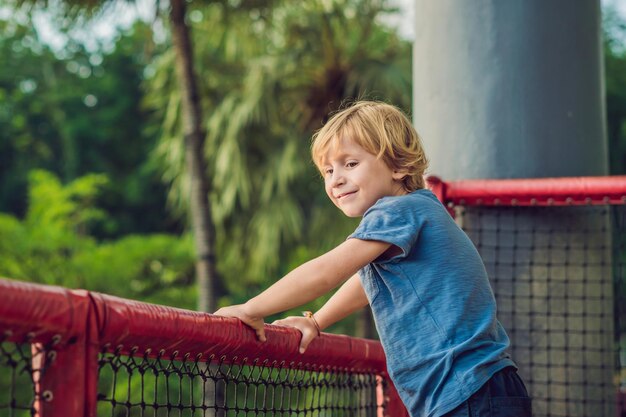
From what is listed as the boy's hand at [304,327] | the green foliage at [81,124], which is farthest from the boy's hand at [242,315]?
the green foliage at [81,124]

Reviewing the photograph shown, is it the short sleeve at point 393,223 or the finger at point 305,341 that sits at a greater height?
the short sleeve at point 393,223

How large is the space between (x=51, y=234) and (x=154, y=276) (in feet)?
5.71

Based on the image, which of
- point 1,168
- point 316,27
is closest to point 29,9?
point 316,27

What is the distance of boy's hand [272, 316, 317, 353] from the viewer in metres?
2.05

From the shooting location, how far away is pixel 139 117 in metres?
26.8

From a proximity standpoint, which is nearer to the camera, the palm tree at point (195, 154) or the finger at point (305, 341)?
the finger at point (305, 341)

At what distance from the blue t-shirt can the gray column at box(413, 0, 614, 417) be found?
109cm

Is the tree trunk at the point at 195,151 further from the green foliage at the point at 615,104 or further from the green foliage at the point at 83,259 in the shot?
the green foliage at the point at 615,104

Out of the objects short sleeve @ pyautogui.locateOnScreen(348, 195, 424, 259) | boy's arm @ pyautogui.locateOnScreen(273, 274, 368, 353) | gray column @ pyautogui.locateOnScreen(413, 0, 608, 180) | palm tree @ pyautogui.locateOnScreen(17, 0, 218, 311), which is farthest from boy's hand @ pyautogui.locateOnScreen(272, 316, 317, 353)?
palm tree @ pyautogui.locateOnScreen(17, 0, 218, 311)

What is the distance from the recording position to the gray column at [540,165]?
3037 millimetres

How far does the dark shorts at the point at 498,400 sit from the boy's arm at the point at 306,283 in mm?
336

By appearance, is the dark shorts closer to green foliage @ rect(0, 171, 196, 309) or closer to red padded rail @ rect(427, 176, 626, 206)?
red padded rail @ rect(427, 176, 626, 206)

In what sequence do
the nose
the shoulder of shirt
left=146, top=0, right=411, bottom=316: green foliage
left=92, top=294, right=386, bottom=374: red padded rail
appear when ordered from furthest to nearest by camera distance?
left=146, top=0, right=411, bottom=316: green foliage < the nose < the shoulder of shirt < left=92, top=294, right=386, bottom=374: red padded rail

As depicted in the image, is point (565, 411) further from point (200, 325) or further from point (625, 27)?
point (625, 27)
